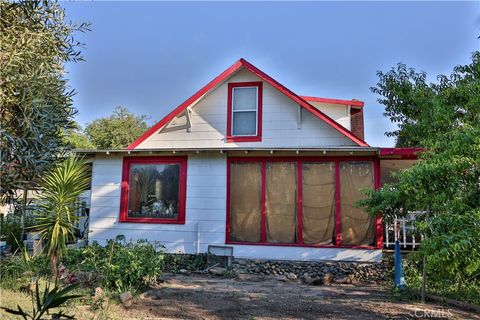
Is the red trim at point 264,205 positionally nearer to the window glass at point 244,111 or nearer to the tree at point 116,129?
the window glass at point 244,111

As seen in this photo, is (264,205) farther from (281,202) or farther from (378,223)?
(378,223)

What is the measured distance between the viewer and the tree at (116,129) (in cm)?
2611

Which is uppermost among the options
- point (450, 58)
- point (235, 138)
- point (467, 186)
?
point (450, 58)

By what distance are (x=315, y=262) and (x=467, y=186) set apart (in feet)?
14.7

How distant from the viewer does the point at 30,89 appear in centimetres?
563

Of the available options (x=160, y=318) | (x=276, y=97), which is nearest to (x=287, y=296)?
(x=160, y=318)

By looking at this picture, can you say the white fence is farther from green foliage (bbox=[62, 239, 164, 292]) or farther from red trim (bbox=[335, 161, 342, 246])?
green foliage (bbox=[62, 239, 164, 292])

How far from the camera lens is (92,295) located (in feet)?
18.1

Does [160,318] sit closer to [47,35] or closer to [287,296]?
[287,296]

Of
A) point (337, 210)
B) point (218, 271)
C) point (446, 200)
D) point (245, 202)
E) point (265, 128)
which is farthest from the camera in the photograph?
point (265, 128)

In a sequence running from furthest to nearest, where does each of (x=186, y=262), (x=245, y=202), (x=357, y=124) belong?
(x=357, y=124) < (x=245, y=202) < (x=186, y=262)

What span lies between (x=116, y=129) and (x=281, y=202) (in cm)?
2026

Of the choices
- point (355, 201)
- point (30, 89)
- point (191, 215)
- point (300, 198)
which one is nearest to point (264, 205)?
point (300, 198)

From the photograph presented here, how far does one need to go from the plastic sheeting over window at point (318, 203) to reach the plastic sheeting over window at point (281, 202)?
0.86 ft
